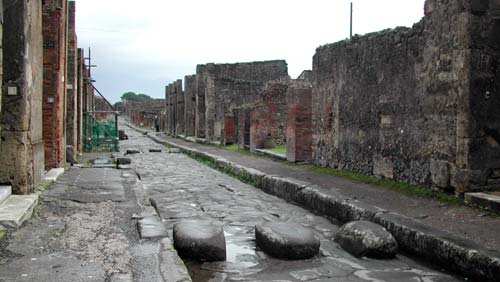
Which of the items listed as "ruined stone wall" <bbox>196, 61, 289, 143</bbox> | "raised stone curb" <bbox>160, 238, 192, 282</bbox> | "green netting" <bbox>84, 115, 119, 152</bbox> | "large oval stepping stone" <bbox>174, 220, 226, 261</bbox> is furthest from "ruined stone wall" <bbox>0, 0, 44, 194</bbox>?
"ruined stone wall" <bbox>196, 61, 289, 143</bbox>

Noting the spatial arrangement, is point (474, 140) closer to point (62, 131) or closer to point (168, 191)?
point (168, 191)

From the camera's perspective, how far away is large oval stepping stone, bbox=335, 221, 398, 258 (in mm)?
5141

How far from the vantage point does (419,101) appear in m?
7.83

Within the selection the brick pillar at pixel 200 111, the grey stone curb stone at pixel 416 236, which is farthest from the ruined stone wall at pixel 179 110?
the grey stone curb stone at pixel 416 236

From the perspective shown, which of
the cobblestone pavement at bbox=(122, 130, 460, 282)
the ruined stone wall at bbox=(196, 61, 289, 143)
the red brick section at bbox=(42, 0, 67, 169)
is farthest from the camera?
the ruined stone wall at bbox=(196, 61, 289, 143)

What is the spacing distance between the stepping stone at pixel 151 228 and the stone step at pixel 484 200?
A: 11.6 ft

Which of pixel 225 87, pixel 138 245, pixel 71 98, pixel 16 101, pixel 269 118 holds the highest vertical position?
pixel 225 87

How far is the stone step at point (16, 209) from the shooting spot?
4.71 metres

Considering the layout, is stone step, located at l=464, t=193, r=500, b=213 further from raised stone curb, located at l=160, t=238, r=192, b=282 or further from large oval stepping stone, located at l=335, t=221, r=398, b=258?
raised stone curb, located at l=160, t=238, r=192, b=282

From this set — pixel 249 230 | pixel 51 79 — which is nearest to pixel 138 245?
pixel 249 230

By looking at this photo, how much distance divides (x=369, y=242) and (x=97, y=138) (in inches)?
599

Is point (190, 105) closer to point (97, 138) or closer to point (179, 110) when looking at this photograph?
point (179, 110)

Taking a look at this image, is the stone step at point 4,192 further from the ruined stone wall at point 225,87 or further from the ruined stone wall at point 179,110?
the ruined stone wall at point 179,110

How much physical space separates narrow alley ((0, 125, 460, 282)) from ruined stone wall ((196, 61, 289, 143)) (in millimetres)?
12845
